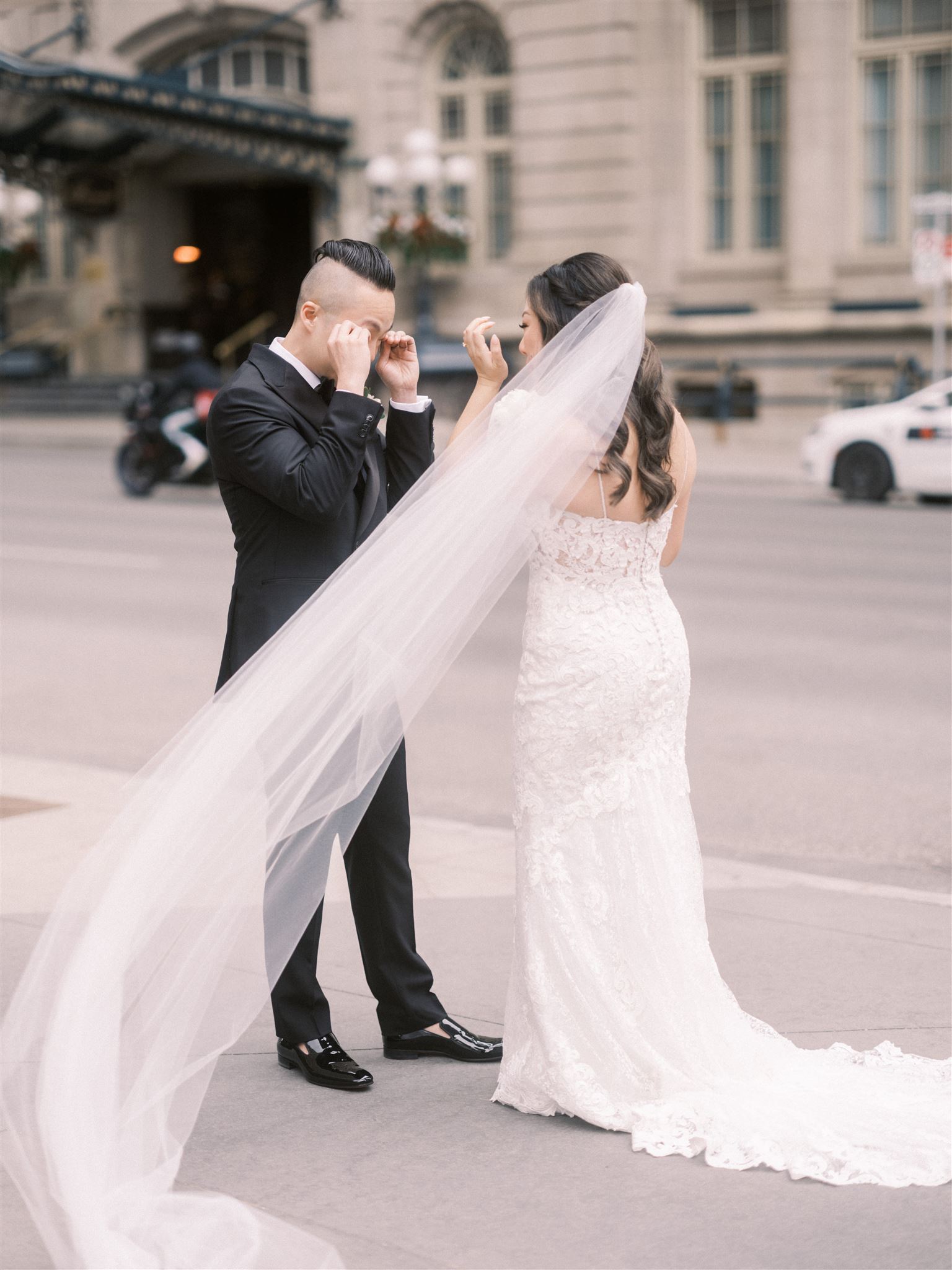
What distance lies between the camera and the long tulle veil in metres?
3.30

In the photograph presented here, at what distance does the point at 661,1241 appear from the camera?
128 inches

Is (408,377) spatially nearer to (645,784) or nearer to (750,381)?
(645,784)

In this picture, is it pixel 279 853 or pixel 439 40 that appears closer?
pixel 279 853

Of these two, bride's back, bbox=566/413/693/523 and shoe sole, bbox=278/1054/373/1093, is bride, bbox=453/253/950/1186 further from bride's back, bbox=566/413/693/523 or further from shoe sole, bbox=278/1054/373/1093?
shoe sole, bbox=278/1054/373/1093

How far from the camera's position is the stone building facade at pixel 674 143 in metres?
25.3

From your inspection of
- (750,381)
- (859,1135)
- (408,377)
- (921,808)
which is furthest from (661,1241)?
(750,381)

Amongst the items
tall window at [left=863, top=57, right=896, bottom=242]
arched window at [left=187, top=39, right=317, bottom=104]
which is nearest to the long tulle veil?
tall window at [left=863, top=57, right=896, bottom=242]

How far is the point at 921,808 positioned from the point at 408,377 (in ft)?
11.5

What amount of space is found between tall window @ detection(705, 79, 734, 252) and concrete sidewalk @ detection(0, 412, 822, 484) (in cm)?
348

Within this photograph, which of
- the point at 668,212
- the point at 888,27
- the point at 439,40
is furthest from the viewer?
the point at 439,40

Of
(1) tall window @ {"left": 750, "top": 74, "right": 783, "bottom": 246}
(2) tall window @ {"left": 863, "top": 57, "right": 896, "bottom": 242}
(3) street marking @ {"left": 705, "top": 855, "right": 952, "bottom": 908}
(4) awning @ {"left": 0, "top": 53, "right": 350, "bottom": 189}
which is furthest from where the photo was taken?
(1) tall window @ {"left": 750, "top": 74, "right": 783, "bottom": 246}

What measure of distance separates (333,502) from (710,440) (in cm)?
2215

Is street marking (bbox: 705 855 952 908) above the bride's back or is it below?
below

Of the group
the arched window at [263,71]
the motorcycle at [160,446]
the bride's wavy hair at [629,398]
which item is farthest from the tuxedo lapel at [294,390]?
the arched window at [263,71]
